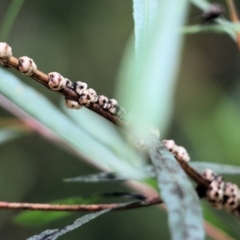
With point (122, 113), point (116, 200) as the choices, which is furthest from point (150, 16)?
point (116, 200)

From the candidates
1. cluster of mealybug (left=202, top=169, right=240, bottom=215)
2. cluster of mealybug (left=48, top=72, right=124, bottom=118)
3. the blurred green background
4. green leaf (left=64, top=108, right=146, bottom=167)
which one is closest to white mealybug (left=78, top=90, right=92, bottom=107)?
cluster of mealybug (left=48, top=72, right=124, bottom=118)

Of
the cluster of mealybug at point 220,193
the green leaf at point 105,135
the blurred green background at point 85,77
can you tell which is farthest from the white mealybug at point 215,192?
the blurred green background at point 85,77

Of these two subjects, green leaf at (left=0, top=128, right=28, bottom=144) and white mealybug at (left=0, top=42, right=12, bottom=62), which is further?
green leaf at (left=0, top=128, right=28, bottom=144)

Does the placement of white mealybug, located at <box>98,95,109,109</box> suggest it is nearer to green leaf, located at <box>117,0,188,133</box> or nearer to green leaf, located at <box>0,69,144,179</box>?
green leaf, located at <box>117,0,188,133</box>

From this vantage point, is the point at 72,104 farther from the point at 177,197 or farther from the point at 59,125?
the point at 59,125

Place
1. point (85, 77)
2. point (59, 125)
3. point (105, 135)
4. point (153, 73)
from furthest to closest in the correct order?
1. point (85, 77)
2. point (105, 135)
3. point (59, 125)
4. point (153, 73)

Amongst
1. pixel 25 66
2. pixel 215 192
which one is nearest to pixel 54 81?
pixel 25 66

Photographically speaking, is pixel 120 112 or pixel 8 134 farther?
pixel 8 134
